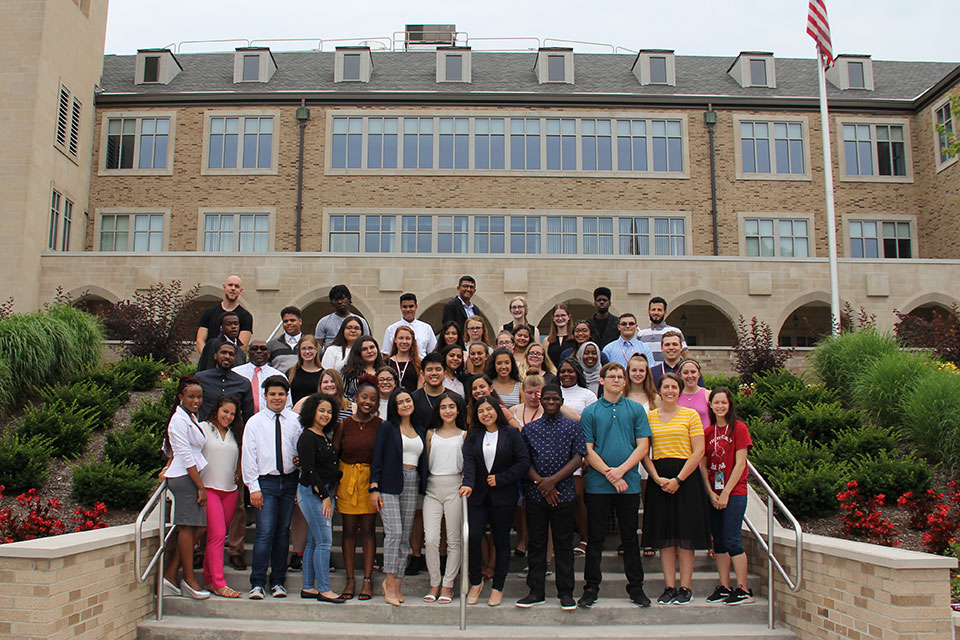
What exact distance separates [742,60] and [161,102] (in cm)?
1820

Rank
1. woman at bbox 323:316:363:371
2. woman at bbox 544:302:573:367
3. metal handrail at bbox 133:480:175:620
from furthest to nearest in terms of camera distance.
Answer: woman at bbox 544:302:573:367 < woman at bbox 323:316:363:371 < metal handrail at bbox 133:480:175:620

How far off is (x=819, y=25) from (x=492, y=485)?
15.3 m

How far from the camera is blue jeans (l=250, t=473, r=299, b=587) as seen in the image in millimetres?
6309

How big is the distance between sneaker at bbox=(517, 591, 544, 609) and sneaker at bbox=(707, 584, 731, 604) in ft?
4.46

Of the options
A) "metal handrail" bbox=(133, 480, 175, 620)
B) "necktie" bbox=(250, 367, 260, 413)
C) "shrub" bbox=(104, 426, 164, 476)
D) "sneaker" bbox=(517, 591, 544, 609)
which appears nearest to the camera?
"metal handrail" bbox=(133, 480, 175, 620)

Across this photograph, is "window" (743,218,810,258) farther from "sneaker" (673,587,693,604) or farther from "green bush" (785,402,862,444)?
"sneaker" (673,587,693,604)

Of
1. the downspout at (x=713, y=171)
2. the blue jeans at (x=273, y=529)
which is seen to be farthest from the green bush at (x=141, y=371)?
the downspout at (x=713, y=171)

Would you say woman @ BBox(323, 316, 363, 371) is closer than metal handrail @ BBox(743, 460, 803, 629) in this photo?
No

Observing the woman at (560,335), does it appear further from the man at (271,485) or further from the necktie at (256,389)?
the man at (271,485)

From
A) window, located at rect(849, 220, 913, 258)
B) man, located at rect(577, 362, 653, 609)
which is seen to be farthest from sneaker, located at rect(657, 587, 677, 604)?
window, located at rect(849, 220, 913, 258)

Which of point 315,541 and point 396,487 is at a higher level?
point 396,487

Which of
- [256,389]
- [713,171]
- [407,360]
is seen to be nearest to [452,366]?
[407,360]

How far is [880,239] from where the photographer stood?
24.0 meters

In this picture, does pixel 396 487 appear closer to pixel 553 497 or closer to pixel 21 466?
pixel 553 497
